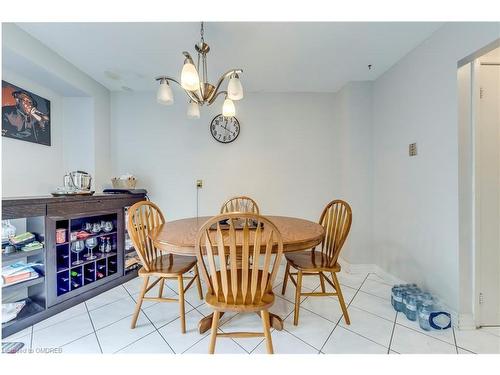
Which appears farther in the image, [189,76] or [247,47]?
[247,47]

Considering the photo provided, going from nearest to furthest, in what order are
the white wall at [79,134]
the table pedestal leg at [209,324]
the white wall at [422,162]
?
1. the table pedestal leg at [209,324]
2. the white wall at [422,162]
3. the white wall at [79,134]

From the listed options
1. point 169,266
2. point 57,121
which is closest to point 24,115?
point 57,121

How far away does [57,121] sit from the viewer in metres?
2.38

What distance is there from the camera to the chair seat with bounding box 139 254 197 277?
4.94 feet

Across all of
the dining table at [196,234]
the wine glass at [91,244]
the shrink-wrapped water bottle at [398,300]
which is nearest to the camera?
the dining table at [196,234]

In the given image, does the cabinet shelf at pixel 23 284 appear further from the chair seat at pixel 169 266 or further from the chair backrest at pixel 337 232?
the chair backrest at pixel 337 232

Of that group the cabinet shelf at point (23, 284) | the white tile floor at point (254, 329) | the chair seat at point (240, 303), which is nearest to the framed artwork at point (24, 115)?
the cabinet shelf at point (23, 284)

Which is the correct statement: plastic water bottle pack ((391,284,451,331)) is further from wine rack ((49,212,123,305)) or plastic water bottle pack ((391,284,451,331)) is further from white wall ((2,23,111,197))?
white wall ((2,23,111,197))

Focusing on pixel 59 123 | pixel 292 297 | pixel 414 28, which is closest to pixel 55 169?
pixel 59 123

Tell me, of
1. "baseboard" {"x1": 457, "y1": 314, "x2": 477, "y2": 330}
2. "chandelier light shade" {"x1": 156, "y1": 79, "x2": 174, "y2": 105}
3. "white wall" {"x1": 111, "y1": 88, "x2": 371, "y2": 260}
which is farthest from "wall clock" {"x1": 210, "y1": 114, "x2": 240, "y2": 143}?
"baseboard" {"x1": 457, "y1": 314, "x2": 477, "y2": 330}

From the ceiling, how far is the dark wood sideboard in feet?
4.63

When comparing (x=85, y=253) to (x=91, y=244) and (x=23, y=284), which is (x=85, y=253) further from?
(x=23, y=284)

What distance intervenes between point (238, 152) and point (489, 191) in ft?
7.90

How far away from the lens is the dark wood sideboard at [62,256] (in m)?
1.56
